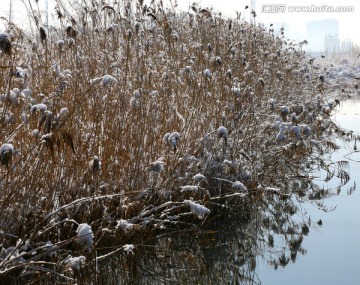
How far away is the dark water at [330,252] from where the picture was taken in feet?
13.2

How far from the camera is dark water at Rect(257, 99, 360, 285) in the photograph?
13.2 ft

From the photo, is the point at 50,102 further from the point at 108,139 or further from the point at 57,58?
the point at 57,58

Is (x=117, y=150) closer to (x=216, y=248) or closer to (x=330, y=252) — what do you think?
(x=216, y=248)

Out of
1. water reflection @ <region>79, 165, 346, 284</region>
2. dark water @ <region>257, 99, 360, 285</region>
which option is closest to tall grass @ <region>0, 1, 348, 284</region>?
water reflection @ <region>79, 165, 346, 284</region>

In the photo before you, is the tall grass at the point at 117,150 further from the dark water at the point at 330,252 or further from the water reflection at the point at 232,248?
the dark water at the point at 330,252

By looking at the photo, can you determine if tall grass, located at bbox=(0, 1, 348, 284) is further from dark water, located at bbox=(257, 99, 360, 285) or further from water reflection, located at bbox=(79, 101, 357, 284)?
dark water, located at bbox=(257, 99, 360, 285)

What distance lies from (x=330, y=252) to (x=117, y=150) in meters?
1.68

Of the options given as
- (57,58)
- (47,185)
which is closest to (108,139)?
(47,185)

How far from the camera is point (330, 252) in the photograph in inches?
179

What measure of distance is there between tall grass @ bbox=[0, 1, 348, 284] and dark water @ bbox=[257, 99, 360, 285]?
282mm

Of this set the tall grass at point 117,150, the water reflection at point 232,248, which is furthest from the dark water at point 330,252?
the tall grass at point 117,150

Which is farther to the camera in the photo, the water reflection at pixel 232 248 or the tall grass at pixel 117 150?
the water reflection at pixel 232 248

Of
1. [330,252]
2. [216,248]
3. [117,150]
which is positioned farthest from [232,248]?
[117,150]

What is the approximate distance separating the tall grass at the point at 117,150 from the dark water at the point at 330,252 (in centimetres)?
28
